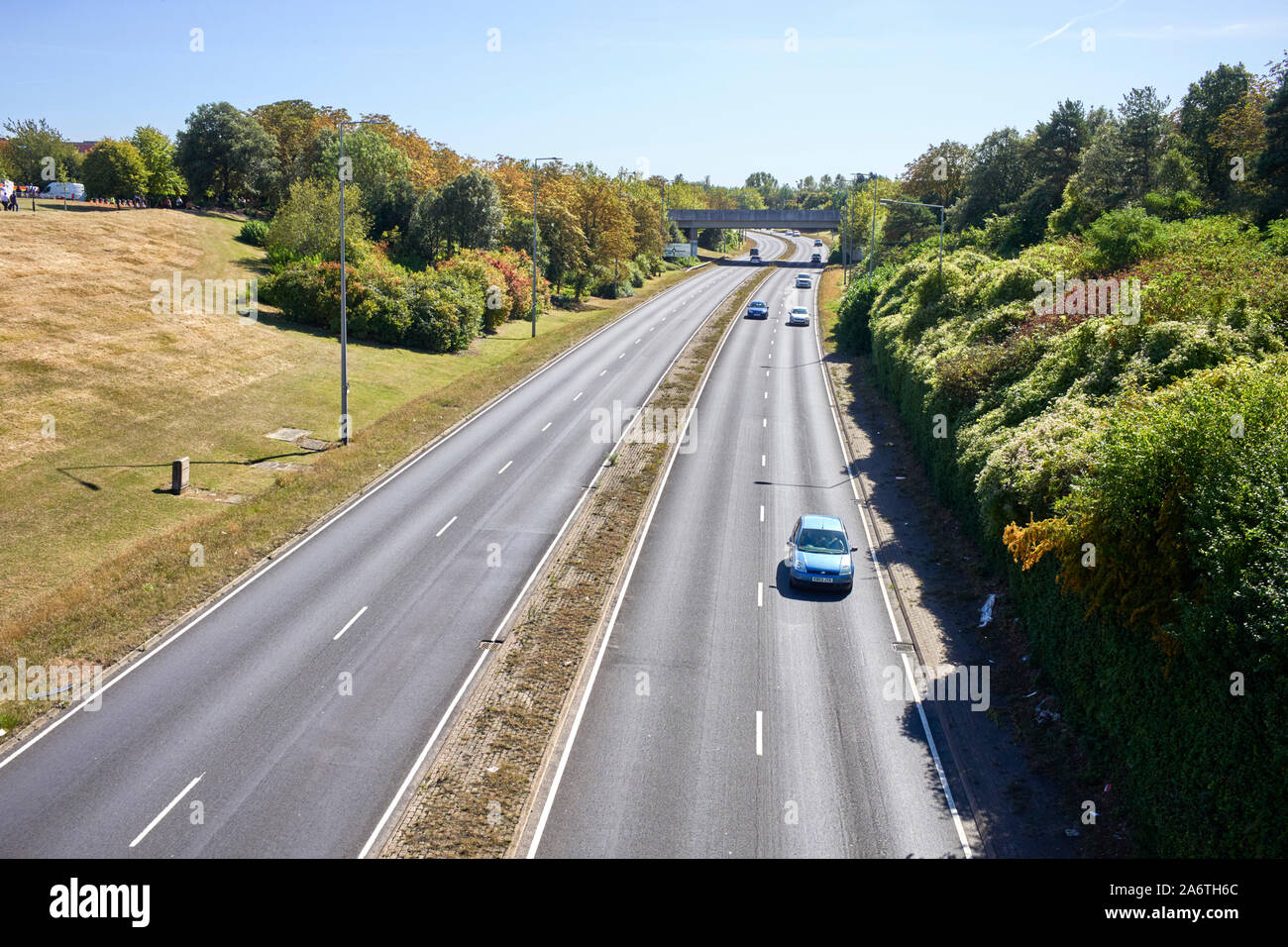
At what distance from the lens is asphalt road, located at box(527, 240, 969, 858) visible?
1410 centimetres

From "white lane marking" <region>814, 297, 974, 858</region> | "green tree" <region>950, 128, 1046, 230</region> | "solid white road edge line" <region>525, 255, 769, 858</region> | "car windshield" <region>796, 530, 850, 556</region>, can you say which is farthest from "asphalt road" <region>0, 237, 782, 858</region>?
"green tree" <region>950, 128, 1046, 230</region>

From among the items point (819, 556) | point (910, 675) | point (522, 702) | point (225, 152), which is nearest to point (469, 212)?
point (225, 152)

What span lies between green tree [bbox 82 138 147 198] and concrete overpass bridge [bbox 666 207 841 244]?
73167 millimetres

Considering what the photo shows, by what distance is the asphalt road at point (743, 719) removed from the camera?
1410cm

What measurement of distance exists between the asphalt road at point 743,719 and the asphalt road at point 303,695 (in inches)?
136

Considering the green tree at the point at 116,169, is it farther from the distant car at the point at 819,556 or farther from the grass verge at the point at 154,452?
the distant car at the point at 819,556

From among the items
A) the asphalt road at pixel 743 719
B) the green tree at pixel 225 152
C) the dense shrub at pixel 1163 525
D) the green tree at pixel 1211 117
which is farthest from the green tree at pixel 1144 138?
the green tree at pixel 225 152

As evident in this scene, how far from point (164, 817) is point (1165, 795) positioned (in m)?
15.7

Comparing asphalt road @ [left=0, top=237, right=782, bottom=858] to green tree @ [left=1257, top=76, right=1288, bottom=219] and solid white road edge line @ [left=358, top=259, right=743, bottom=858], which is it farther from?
green tree @ [left=1257, top=76, right=1288, bottom=219]

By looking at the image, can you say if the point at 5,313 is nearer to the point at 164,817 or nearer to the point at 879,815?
the point at 164,817

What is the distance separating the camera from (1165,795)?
12688 millimetres

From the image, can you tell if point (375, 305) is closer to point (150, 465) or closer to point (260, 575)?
point (150, 465)

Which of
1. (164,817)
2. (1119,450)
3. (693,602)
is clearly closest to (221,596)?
(164,817)

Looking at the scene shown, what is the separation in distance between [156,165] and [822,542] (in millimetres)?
86446
